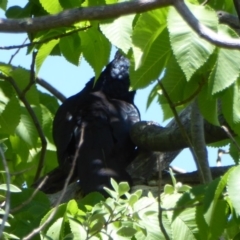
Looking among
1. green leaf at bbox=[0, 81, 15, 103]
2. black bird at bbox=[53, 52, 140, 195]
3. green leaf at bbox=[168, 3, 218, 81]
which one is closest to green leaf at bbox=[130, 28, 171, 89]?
green leaf at bbox=[168, 3, 218, 81]

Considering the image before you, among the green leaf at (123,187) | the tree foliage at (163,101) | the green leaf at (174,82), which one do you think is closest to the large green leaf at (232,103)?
the tree foliage at (163,101)

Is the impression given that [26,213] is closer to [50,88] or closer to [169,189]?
[169,189]

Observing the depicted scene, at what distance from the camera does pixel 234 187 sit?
63.0 inches

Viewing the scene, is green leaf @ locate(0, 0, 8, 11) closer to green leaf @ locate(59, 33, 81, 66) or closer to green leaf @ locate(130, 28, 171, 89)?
green leaf @ locate(59, 33, 81, 66)

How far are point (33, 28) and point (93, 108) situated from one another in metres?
2.69

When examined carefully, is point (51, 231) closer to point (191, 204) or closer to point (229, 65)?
point (191, 204)

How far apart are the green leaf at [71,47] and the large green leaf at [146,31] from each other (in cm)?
62

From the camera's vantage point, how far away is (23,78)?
2461 mm

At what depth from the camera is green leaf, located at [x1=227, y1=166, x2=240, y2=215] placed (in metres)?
1.56

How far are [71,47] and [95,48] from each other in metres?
0.16

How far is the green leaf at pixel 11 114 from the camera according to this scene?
238 centimetres

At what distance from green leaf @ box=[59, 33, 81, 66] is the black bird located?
0.79 meters

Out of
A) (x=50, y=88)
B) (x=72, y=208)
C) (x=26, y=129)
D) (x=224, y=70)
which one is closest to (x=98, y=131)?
(x=50, y=88)

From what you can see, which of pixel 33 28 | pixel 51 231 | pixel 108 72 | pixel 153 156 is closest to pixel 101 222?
pixel 51 231
